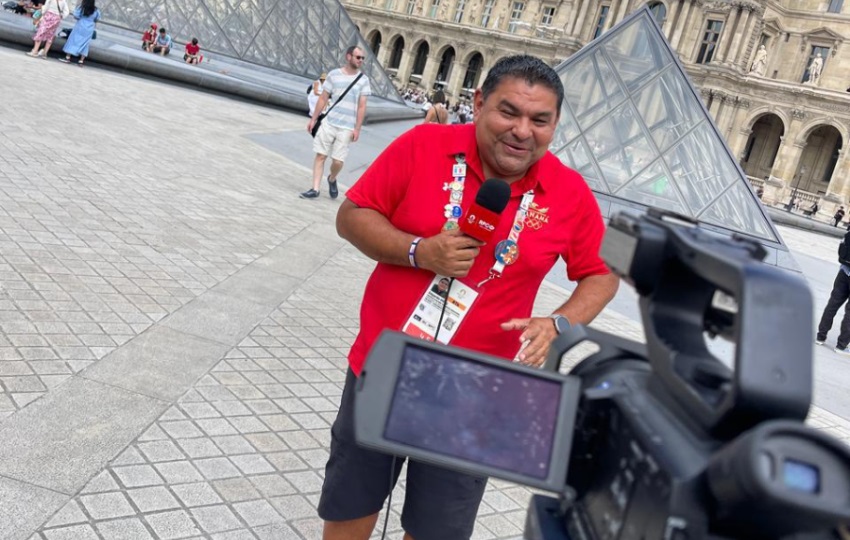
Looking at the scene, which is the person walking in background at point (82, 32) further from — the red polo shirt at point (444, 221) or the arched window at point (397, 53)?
the arched window at point (397, 53)

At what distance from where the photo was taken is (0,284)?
14.1ft

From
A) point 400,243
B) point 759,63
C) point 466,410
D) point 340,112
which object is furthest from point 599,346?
point 759,63

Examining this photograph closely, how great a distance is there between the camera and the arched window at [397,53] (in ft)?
226

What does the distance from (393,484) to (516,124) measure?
0.96 m

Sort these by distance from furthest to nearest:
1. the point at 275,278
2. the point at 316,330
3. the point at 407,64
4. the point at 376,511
→ the point at 407,64 → the point at 275,278 → the point at 316,330 → the point at 376,511

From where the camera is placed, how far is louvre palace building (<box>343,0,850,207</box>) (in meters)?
46.0

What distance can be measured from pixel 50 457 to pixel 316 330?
2240 mm

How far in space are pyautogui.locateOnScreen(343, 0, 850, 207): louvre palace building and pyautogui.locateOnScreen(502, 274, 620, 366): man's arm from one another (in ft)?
130

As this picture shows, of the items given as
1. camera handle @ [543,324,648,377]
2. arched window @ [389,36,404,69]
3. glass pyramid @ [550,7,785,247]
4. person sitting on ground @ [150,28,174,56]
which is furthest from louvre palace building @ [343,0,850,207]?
camera handle @ [543,324,648,377]

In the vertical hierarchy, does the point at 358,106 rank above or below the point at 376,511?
above

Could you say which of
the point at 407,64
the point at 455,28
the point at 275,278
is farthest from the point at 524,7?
the point at 275,278

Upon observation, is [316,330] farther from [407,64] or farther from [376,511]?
[407,64]

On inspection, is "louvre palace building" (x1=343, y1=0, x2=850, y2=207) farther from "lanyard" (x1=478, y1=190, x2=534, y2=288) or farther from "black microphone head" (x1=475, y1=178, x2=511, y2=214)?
"black microphone head" (x1=475, y1=178, x2=511, y2=214)

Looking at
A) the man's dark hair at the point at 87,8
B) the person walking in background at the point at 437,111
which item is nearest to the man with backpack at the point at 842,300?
the person walking in background at the point at 437,111
